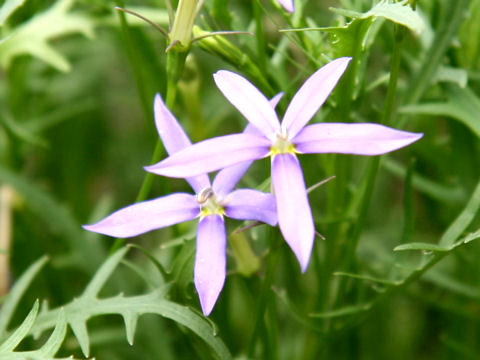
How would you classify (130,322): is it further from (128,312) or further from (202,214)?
(202,214)

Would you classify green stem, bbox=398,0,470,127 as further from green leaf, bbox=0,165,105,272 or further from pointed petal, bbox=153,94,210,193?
green leaf, bbox=0,165,105,272

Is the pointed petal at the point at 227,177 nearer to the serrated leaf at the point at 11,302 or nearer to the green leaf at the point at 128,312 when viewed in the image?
the green leaf at the point at 128,312

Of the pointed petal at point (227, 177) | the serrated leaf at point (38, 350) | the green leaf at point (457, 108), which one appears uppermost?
the green leaf at point (457, 108)

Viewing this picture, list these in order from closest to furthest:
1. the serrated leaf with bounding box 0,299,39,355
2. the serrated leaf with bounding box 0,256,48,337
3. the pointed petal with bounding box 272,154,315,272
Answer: the pointed petal with bounding box 272,154,315,272, the serrated leaf with bounding box 0,299,39,355, the serrated leaf with bounding box 0,256,48,337

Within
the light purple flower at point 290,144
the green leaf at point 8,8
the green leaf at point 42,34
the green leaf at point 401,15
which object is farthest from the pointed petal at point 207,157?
the green leaf at point 42,34

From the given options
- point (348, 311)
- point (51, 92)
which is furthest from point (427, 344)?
point (51, 92)

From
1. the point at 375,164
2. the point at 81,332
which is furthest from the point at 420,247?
the point at 81,332

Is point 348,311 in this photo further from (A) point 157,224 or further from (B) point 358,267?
(A) point 157,224

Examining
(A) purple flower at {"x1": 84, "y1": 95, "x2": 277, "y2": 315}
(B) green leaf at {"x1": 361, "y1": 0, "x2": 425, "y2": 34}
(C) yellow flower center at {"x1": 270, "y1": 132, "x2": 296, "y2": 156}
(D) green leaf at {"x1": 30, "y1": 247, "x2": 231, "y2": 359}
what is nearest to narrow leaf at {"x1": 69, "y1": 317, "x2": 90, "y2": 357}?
(D) green leaf at {"x1": 30, "y1": 247, "x2": 231, "y2": 359}
